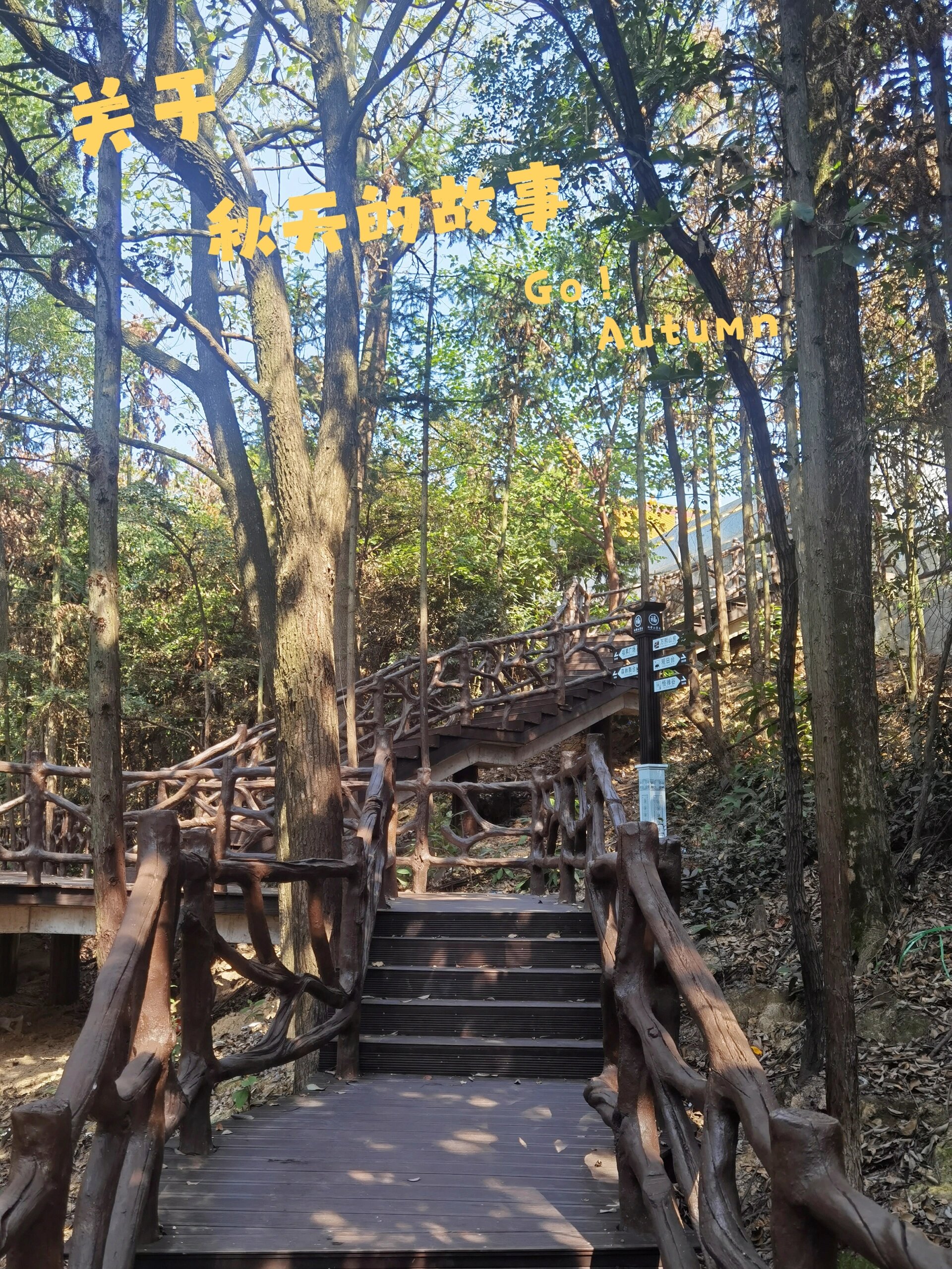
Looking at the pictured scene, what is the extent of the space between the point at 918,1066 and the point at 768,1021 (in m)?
1.44

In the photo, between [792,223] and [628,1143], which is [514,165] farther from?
[628,1143]

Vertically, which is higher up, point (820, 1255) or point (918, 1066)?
point (820, 1255)

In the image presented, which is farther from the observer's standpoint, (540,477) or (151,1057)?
(540,477)

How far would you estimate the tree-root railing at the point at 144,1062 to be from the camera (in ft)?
6.76

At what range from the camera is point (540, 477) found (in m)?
23.4

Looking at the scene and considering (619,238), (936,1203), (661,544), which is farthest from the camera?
(661,544)

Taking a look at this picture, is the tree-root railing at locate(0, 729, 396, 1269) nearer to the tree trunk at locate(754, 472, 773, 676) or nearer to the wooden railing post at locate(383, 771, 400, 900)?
the wooden railing post at locate(383, 771, 400, 900)

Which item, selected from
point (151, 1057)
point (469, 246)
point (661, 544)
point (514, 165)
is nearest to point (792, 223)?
point (514, 165)

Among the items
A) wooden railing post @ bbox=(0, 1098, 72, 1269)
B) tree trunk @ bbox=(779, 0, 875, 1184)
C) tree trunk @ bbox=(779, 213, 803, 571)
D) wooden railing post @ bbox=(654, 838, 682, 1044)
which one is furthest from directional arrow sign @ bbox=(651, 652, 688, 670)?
wooden railing post @ bbox=(0, 1098, 72, 1269)

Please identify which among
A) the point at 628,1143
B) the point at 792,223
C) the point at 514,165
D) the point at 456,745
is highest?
the point at 514,165

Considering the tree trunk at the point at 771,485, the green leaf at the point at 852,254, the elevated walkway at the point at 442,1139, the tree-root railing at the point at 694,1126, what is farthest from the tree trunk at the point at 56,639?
the tree-root railing at the point at 694,1126

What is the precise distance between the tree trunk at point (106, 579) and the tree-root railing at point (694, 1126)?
310 cm

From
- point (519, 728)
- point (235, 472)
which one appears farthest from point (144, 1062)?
point (519, 728)

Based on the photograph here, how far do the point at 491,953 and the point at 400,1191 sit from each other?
10.1ft
